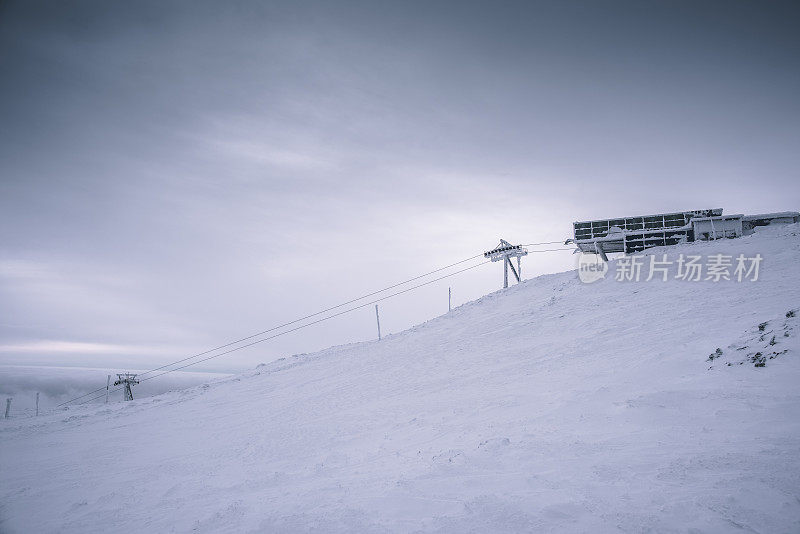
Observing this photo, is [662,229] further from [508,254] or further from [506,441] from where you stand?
[506,441]

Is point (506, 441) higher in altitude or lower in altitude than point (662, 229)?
lower

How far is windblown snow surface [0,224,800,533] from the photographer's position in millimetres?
6285

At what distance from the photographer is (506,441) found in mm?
9227

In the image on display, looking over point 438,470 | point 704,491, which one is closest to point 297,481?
point 438,470

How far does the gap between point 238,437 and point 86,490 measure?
4843mm

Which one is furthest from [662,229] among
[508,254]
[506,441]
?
[506,441]

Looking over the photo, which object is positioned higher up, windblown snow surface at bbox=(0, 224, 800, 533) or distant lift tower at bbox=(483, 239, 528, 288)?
distant lift tower at bbox=(483, 239, 528, 288)

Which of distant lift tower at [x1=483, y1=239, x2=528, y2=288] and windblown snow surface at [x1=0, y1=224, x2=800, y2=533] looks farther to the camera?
distant lift tower at [x1=483, y1=239, x2=528, y2=288]

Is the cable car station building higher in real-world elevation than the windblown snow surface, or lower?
higher

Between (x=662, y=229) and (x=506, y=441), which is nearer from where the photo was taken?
(x=506, y=441)

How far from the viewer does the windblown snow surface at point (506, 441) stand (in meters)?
6.29

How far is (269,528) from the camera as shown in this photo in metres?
7.25

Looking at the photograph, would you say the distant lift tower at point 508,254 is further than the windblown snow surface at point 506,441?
Yes

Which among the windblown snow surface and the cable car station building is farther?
the cable car station building
